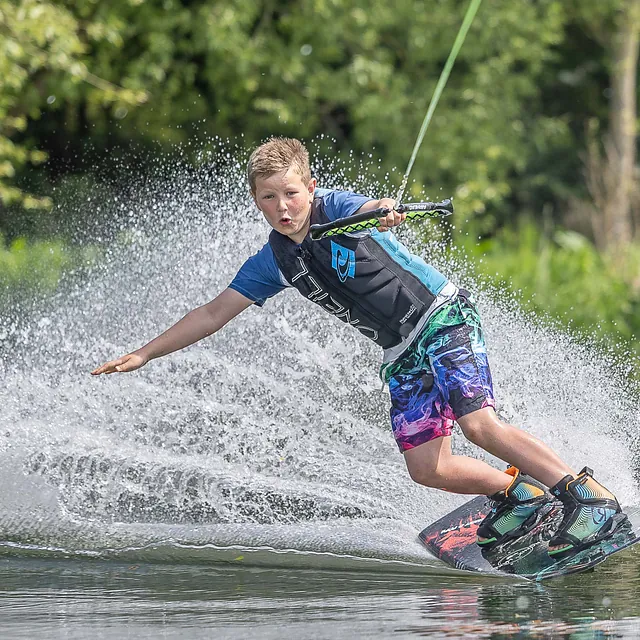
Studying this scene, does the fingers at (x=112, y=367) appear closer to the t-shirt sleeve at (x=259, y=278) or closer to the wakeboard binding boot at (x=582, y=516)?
the t-shirt sleeve at (x=259, y=278)

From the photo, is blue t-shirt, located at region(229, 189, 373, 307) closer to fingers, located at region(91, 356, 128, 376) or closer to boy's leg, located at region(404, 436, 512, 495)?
fingers, located at region(91, 356, 128, 376)

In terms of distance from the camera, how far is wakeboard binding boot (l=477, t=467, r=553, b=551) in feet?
14.9

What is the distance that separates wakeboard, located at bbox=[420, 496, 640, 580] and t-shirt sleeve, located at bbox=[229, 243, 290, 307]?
1.13 m

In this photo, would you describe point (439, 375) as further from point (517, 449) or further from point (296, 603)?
point (296, 603)

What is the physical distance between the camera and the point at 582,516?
170 inches

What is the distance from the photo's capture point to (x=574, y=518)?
4.34 metres

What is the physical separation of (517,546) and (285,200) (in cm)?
150

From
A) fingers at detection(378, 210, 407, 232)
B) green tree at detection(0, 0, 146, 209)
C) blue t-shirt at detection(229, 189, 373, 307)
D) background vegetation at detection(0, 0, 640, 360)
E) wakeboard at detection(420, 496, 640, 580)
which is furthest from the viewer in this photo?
background vegetation at detection(0, 0, 640, 360)

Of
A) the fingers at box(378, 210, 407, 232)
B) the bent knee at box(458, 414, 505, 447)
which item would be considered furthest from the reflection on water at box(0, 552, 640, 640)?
the fingers at box(378, 210, 407, 232)

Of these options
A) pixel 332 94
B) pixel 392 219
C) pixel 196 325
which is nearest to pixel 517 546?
pixel 392 219

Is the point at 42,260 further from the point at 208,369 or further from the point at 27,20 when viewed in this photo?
the point at 208,369

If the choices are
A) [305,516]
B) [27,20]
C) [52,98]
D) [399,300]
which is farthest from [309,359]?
[52,98]

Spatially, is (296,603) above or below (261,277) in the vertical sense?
below

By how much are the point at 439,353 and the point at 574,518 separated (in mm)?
751
